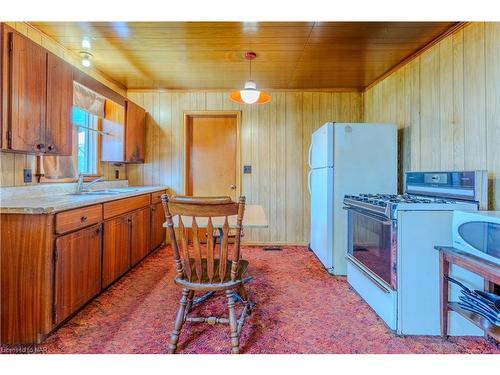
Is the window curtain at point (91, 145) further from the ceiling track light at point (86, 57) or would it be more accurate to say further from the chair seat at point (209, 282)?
the chair seat at point (209, 282)

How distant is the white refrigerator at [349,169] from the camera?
2.92 metres

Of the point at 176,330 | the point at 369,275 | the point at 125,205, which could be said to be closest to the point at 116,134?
the point at 125,205

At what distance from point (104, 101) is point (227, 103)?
5.41ft

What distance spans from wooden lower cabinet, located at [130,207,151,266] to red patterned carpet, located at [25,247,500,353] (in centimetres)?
29

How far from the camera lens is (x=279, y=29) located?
2.40m

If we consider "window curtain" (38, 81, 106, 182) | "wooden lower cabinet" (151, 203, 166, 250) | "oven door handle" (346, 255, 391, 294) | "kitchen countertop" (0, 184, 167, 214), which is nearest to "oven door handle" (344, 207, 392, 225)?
"oven door handle" (346, 255, 391, 294)

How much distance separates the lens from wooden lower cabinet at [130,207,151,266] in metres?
2.95

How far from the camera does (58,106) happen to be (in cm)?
226

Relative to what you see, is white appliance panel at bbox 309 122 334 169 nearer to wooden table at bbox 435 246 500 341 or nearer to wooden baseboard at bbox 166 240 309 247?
wooden baseboard at bbox 166 240 309 247

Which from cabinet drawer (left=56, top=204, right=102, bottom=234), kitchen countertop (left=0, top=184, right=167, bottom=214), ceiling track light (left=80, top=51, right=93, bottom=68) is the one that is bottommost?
cabinet drawer (left=56, top=204, right=102, bottom=234)

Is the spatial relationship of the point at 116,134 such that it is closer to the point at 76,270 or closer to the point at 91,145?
the point at 91,145

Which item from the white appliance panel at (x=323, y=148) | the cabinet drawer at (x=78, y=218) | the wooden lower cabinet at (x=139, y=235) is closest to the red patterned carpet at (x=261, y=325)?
the wooden lower cabinet at (x=139, y=235)

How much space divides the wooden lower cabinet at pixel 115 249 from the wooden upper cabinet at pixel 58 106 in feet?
2.48
